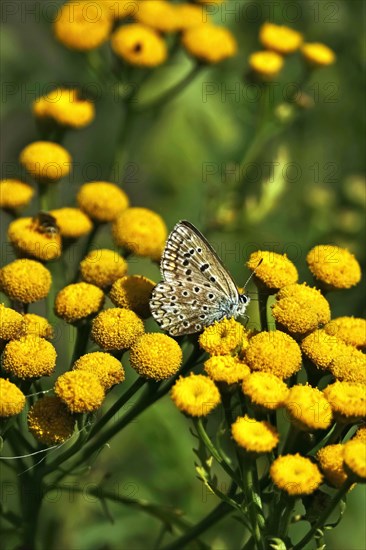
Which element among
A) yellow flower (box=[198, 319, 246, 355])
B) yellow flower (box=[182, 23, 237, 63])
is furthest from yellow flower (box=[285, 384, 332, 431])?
yellow flower (box=[182, 23, 237, 63])

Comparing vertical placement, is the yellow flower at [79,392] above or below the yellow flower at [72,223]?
below

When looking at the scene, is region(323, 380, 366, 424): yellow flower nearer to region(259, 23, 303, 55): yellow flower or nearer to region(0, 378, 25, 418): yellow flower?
region(0, 378, 25, 418): yellow flower

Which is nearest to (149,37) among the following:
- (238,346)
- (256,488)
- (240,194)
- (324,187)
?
(240,194)

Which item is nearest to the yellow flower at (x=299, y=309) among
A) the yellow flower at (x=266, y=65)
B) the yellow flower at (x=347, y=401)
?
the yellow flower at (x=347, y=401)

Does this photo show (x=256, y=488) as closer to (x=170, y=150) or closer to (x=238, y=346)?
(x=238, y=346)

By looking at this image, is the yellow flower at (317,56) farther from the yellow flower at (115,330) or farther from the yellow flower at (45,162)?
the yellow flower at (115,330)

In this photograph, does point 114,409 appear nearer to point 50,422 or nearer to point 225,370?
point 50,422
